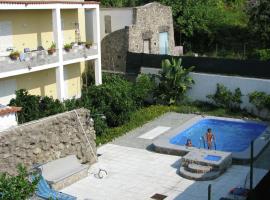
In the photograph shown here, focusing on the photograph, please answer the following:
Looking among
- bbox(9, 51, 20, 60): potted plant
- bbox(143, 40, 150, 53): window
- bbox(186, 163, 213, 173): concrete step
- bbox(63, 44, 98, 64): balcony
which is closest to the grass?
bbox(63, 44, 98, 64): balcony

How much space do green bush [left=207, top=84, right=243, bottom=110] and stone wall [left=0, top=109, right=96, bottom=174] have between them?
34.6 ft

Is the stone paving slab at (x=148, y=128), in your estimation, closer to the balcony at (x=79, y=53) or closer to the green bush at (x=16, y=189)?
the balcony at (x=79, y=53)

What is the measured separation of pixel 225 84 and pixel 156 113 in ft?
15.0

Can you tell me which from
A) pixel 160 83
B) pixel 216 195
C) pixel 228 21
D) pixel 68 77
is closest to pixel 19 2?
pixel 68 77

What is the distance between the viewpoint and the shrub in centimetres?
2861

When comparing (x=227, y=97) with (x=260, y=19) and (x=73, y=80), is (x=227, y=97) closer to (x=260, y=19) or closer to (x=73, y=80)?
(x=73, y=80)

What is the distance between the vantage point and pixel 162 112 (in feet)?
93.6

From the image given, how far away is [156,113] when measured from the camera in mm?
28281

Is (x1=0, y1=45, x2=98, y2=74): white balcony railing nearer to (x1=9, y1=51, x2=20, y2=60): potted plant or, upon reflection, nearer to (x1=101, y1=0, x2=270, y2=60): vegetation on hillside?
(x1=9, y1=51, x2=20, y2=60): potted plant

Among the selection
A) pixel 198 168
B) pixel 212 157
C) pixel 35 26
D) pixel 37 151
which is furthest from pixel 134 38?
pixel 37 151

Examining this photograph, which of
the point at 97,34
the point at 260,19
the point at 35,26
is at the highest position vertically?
the point at 260,19

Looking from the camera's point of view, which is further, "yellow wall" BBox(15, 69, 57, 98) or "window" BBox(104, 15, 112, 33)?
"window" BBox(104, 15, 112, 33)

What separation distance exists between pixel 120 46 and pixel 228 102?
986 cm

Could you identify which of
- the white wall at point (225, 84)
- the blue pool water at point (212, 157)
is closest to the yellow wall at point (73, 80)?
the white wall at point (225, 84)
